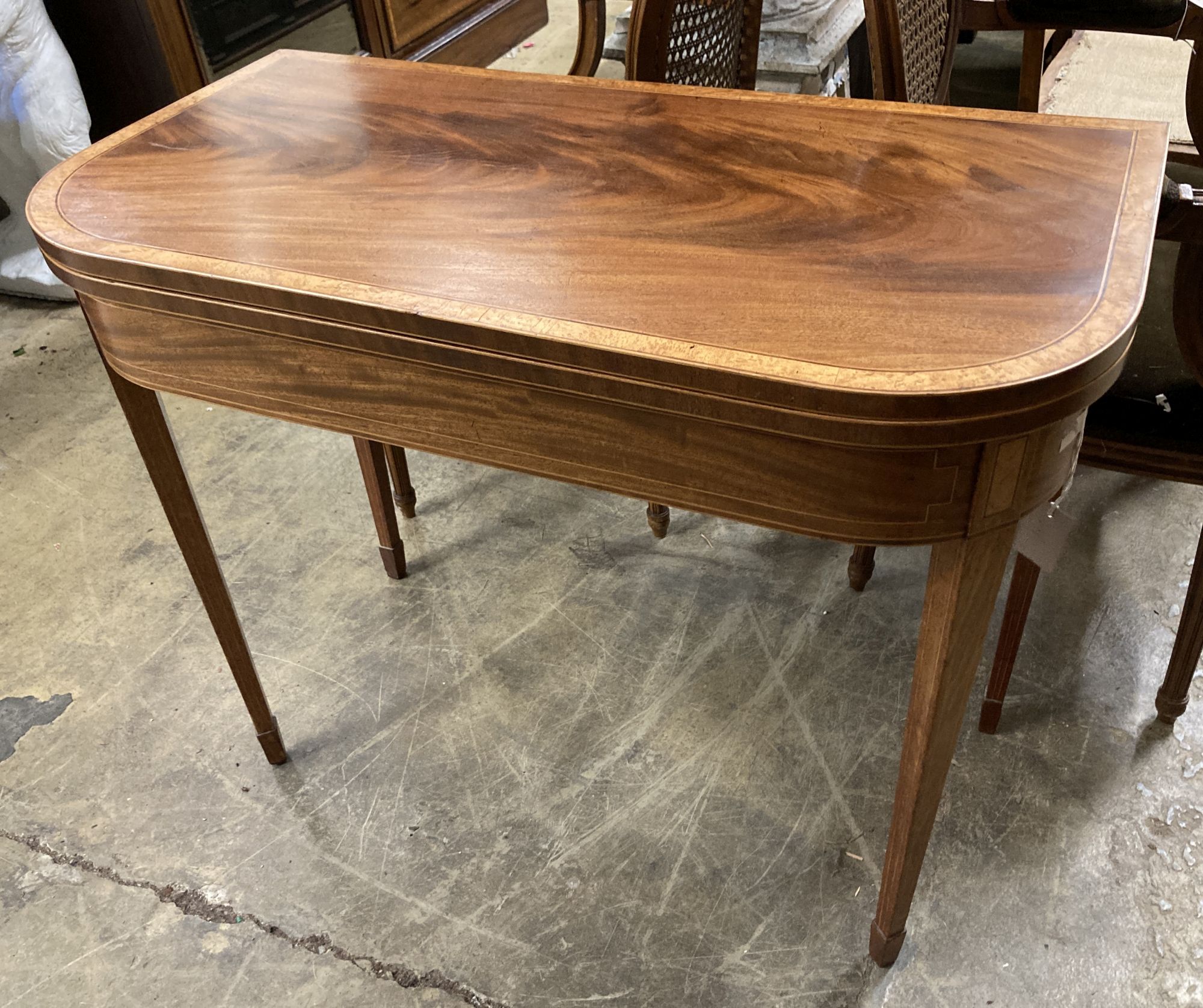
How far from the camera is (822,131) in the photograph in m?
1.11

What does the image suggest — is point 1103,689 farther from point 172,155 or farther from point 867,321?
point 172,155

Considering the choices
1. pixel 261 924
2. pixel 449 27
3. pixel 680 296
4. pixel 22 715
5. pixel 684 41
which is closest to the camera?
pixel 680 296

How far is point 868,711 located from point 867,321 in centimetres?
86

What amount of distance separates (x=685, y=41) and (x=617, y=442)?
858 millimetres

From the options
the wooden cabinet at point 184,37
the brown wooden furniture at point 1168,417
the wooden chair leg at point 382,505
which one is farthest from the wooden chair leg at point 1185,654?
the wooden cabinet at point 184,37

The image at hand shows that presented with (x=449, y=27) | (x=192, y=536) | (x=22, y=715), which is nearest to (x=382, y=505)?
(x=192, y=536)

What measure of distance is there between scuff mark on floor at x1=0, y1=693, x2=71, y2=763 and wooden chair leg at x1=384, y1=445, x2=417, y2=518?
24.9 inches

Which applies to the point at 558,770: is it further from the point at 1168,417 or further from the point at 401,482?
the point at 1168,417

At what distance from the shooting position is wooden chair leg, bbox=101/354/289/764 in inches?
46.3

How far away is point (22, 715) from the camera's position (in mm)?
1609

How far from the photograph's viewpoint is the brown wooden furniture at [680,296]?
767mm

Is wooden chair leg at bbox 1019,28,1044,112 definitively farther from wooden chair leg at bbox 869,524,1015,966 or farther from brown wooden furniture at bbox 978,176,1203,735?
wooden chair leg at bbox 869,524,1015,966

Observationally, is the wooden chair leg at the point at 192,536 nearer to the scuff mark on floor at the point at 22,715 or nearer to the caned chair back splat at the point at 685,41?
the scuff mark on floor at the point at 22,715

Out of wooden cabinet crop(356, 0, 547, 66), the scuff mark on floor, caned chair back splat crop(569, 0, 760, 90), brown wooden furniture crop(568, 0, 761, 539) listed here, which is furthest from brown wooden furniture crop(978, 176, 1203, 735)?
wooden cabinet crop(356, 0, 547, 66)
